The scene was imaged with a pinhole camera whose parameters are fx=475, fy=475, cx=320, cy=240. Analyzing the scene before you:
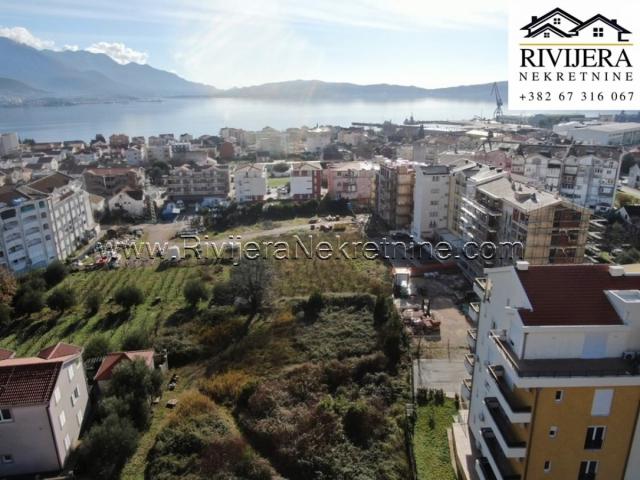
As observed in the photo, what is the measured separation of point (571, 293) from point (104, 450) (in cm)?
911

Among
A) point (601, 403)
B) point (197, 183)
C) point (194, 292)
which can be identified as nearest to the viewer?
point (601, 403)

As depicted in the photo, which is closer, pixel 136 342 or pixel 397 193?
pixel 136 342

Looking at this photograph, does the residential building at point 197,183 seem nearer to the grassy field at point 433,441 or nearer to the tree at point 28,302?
the tree at point 28,302

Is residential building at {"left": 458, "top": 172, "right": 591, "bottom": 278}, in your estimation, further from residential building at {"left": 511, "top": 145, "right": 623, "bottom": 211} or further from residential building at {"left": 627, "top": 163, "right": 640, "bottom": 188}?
residential building at {"left": 627, "top": 163, "right": 640, "bottom": 188}

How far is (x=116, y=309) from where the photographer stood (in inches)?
656

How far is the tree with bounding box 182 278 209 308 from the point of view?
16.3m

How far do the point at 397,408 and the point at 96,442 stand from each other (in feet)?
21.1

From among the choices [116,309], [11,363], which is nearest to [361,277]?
[116,309]

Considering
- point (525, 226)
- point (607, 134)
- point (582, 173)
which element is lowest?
point (525, 226)

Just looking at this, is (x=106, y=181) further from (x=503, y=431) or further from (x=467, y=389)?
(x=503, y=431)

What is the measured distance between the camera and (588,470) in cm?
693

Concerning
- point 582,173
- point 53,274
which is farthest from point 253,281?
point 582,173

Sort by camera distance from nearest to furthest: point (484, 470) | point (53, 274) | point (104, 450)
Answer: point (484, 470), point (104, 450), point (53, 274)

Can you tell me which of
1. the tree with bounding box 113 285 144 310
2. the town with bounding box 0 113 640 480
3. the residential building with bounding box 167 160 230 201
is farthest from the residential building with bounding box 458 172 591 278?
the residential building with bounding box 167 160 230 201
